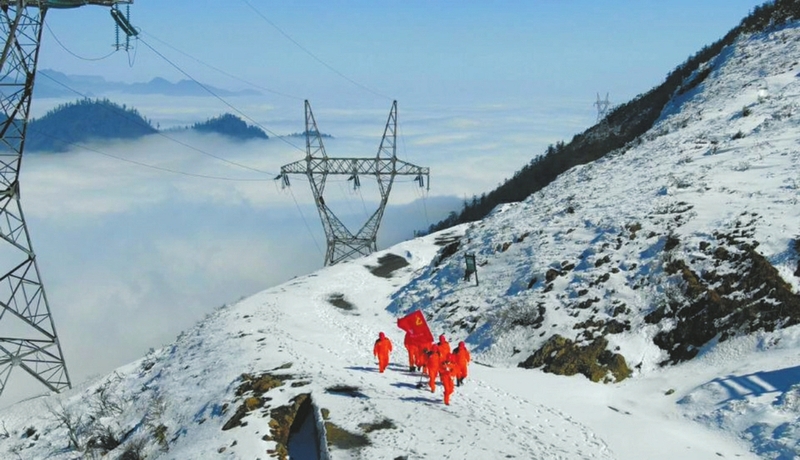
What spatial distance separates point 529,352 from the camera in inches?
909

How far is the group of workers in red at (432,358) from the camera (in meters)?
18.8

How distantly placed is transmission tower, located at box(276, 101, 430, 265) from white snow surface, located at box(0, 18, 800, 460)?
46.9ft

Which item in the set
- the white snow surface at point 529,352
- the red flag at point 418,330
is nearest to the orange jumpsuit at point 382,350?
the white snow surface at point 529,352

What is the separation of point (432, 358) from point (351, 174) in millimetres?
37347

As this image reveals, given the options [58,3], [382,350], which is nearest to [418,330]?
[382,350]

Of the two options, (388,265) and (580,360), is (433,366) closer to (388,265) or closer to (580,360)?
(580,360)

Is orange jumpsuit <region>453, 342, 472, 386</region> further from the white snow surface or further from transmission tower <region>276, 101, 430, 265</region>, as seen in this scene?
transmission tower <region>276, 101, 430, 265</region>

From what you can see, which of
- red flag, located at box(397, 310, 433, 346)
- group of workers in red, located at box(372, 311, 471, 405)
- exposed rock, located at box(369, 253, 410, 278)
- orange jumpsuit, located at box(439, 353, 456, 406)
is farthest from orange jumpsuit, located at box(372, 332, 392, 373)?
exposed rock, located at box(369, 253, 410, 278)

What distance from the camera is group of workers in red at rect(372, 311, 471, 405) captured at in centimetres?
1881

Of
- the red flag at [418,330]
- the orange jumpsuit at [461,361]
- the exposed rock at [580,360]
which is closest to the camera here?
the orange jumpsuit at [461,361]

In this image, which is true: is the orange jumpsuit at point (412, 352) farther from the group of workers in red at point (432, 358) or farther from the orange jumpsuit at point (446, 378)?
the orange jumpsuit at point (446, 378)

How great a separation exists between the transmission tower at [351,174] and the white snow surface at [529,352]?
14281mm

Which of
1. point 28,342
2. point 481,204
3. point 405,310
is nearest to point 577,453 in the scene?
point 405,310

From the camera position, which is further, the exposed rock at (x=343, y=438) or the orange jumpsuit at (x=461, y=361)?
the orange jumpsuit at (x=461, y=361)
